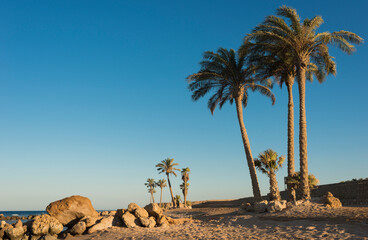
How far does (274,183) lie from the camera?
20.0 meters

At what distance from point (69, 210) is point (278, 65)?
18363 mm

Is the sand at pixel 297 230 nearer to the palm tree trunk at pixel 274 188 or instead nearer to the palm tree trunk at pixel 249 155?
the palm tree trunk at pixel 274 188

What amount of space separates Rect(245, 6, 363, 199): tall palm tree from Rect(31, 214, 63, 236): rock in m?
15.2

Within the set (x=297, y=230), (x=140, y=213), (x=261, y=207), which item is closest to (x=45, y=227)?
(x=140, y=213)

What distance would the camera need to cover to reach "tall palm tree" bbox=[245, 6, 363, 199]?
61.0 ft

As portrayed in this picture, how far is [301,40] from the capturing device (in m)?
19.1

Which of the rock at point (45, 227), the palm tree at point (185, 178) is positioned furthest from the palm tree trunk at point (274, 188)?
the palm tree at point (185, 178)

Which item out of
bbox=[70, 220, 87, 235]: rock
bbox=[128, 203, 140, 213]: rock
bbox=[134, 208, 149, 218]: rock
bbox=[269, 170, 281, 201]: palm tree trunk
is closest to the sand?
bbox=[70, 220, 87, 235]: rock

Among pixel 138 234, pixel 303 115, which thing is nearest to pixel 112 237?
pixel 138 234

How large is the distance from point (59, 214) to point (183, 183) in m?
39.3

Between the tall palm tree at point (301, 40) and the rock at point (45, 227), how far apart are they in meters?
15.2

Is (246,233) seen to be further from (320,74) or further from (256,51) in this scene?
(320,74)

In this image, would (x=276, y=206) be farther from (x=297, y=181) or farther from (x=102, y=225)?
(x=102, y=225)

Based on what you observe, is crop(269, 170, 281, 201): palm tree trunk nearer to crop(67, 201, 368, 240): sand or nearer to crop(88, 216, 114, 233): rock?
crop(67, 201, 368, 240): sand
